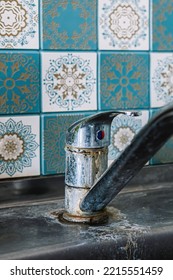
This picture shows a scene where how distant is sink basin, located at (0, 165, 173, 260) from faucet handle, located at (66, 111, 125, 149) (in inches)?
4.7

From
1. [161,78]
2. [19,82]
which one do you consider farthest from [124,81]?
[19,82]

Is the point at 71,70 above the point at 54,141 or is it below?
above

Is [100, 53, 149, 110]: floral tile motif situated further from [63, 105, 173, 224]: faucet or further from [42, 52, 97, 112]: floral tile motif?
[63, 105, 173, 224]: faucet

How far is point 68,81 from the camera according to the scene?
858mm

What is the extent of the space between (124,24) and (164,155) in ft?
0.86

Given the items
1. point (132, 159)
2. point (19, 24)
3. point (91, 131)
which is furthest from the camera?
point (19, 24)

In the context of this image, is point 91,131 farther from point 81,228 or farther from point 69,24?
point 69,24

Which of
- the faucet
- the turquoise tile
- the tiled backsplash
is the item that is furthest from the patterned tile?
the faucet

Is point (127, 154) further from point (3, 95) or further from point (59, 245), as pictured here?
point (3, 95)

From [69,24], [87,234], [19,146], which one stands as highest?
[69,24]

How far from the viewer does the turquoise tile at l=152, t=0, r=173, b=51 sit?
929 mm

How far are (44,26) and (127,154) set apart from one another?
1.12 ft

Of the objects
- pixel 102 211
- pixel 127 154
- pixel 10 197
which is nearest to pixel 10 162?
pixel 10 197

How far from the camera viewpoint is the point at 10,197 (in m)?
0.81
